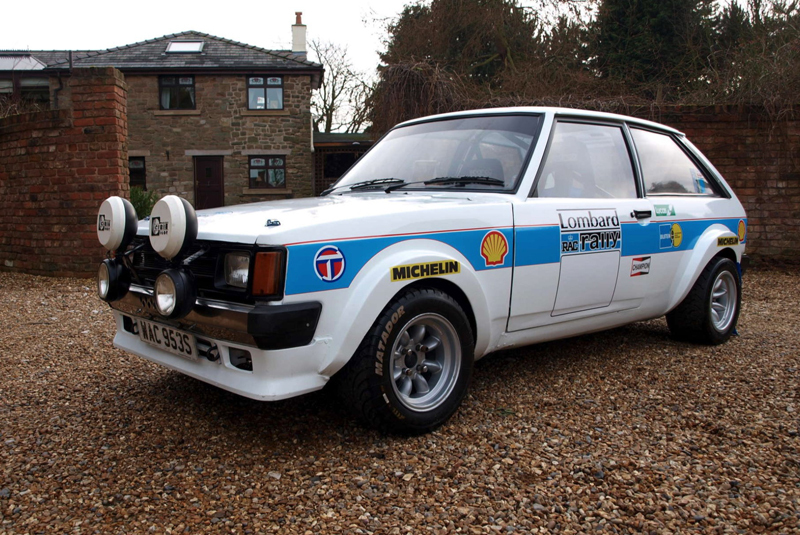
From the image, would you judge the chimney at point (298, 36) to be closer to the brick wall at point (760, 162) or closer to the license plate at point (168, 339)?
the brick wall at point (760, 162)

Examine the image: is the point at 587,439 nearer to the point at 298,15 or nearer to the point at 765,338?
the point at 765,338

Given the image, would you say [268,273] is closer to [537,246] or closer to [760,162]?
[537,246]

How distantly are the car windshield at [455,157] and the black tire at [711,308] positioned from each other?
6.32 ft

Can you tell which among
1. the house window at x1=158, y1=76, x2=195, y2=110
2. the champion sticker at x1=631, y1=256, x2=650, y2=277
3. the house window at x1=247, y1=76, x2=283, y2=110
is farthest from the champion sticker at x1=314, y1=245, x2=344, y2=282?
the house window at x1=158, y1=76, x2=195, y2=110

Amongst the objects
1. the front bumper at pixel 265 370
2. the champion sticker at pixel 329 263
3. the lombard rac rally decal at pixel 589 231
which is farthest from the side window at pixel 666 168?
the front bumper at pixel 265 370

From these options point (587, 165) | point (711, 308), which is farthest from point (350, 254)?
point (711, 308)

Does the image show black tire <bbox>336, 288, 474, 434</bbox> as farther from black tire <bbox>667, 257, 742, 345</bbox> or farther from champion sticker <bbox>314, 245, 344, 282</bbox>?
black tire <bbox>667, 257, 742, 345</bbox>

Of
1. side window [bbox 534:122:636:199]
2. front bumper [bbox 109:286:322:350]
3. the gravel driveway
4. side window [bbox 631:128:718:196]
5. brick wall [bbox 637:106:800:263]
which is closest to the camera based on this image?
the gravel driveway

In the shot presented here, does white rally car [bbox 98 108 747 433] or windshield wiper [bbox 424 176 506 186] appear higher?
windshield wiper [bbox 424 176 506 186]

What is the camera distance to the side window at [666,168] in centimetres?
414

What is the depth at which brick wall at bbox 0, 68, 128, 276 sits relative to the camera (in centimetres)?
739

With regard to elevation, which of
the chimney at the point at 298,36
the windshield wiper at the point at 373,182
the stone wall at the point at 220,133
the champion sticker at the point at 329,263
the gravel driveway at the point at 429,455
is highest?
the chimney at the point at 298,36

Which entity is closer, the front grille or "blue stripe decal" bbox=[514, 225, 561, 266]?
the front grille

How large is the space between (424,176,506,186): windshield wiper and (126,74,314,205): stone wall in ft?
67.1
